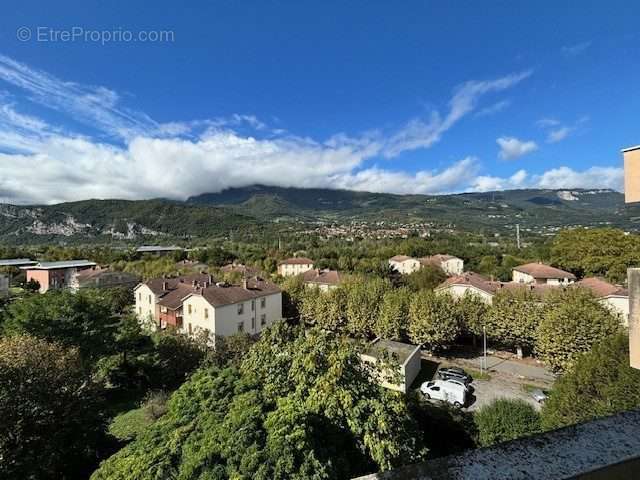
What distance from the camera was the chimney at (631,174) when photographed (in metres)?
3.61

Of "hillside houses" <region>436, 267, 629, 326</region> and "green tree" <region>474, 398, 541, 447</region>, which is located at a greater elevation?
"hillside houses" <region>436, 267, 629, 326</region>

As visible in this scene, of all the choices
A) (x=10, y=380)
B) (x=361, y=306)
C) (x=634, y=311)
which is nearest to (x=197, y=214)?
(x=361, y=306)

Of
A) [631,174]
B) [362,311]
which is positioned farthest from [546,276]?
[631,174]

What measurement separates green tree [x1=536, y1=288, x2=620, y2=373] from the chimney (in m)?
18.8

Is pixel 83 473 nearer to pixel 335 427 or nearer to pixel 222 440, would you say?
pixel 222 440

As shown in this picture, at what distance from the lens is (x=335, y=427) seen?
30.3 ft

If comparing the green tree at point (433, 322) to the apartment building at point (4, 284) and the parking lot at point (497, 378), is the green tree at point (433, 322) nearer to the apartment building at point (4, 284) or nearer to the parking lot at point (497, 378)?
the parking lot at point (497, 378)

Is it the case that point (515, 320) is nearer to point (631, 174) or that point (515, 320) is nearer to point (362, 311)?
point (362, 311)

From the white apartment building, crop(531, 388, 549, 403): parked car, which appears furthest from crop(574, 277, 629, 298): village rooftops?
the white apartment building

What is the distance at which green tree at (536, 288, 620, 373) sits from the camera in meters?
18.6

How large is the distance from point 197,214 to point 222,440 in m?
176

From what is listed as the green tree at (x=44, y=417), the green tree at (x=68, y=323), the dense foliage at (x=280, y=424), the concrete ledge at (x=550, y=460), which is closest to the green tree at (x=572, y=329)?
the dense foliage at (x=280, y=424)

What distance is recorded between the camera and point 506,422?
11625mm

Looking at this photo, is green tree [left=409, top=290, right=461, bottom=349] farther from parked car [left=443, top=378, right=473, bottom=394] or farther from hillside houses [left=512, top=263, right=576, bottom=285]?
hillside houses [left=512, top=263, right=576, bottom=285]
